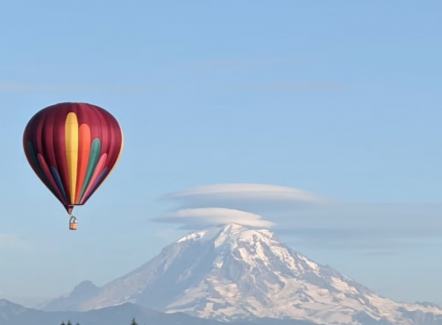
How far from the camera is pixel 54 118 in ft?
416

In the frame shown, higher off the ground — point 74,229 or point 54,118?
point 54,118

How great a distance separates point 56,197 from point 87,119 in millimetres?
7503

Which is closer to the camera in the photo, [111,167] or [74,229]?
[74,229]

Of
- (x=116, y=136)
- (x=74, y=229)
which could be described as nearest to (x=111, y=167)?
(x=116, y=136)

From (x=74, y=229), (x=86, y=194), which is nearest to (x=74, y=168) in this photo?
(x=86, y=194)

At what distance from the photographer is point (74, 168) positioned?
12638 cm

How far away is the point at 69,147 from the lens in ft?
415

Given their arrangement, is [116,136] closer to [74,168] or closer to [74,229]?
[74,168]

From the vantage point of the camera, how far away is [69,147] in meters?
126

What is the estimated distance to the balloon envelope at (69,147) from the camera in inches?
4963

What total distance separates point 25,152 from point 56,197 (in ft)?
16.6

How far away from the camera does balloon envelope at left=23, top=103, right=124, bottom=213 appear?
12606 centimetres

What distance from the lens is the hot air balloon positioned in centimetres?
12606

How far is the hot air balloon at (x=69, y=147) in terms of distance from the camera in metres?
126
